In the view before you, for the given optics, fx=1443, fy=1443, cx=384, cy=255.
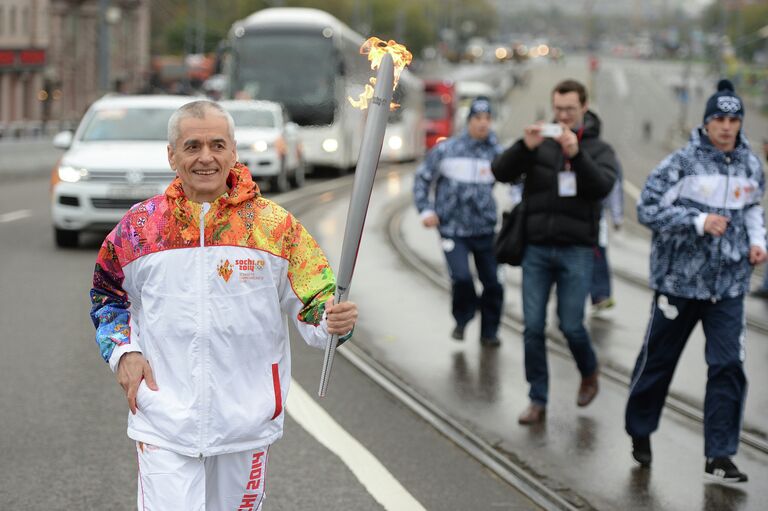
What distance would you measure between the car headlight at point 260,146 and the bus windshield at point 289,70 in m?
6.71

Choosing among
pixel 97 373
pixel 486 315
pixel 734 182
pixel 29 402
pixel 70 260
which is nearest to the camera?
pixel 734 182

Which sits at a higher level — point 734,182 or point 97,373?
point 734,182

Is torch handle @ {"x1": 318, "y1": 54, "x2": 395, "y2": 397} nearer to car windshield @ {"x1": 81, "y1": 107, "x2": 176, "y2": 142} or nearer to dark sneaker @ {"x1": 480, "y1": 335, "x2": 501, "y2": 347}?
dark sneaker @ {"x1": 480, "y1": 335, "x2": 501, "y2": 347}

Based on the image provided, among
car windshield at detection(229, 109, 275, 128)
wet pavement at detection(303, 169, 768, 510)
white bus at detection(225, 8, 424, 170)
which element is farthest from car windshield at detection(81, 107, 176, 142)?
white bus at detection(225, 8, 424, 170)

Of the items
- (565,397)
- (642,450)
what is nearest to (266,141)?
(565,397)

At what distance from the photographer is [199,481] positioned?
156 inches

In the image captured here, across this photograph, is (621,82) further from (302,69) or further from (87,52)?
(302,69)

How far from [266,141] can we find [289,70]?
7.18 metres

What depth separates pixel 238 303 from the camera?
398cm

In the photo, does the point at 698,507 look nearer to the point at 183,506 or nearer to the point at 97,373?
the point at 183,506

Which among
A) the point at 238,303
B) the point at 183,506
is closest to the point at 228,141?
the point at 238,303

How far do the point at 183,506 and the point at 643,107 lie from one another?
100 m

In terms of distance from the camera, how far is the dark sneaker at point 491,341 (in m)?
10.2

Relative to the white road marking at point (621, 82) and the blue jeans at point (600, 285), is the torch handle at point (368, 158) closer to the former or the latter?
the blue jeans at point (600, 285)
